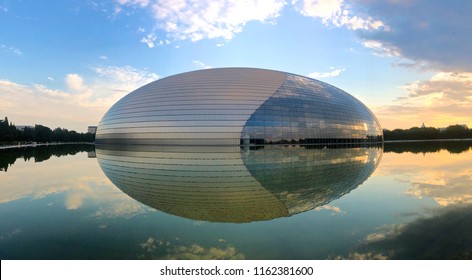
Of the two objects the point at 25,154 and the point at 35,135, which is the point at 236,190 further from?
the point at 35,135

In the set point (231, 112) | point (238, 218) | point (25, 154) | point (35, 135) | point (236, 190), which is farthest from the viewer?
point (35, 135)

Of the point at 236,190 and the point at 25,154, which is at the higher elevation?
the point at 25,154

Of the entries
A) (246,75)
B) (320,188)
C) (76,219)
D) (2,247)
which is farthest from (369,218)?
(246,75)

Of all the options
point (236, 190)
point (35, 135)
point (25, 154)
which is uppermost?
point (35, 135)

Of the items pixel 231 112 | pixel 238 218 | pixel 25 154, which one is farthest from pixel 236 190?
pixel 25 154

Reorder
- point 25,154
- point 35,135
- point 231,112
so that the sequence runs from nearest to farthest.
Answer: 1. point 25,154
2. point 231,112
3. point 35,135

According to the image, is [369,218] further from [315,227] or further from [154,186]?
[154,186]

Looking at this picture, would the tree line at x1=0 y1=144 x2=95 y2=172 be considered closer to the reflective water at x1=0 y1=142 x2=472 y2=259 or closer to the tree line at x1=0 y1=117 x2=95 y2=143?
the reflective water at x1=0 y1=142 x2=472 y2=259
